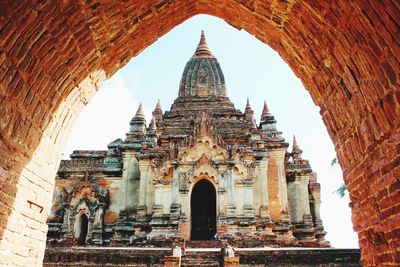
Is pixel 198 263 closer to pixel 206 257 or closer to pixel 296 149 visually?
pixel 206 257

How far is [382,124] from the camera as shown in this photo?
373 cm

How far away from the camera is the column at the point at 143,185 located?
1875cm

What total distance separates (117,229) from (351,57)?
1662cm

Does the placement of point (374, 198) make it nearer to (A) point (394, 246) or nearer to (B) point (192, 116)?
(A) point (394, 246)

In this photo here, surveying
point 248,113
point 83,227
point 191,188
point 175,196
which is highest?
point 248,113

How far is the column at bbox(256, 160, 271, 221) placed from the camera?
18.4 meters

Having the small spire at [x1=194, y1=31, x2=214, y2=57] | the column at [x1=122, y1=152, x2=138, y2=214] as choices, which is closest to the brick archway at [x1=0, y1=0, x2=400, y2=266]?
the column at [x1=122, y1=152, x2=138, y2=214]

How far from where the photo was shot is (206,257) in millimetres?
12500

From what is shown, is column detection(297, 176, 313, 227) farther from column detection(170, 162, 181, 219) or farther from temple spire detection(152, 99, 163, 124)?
temple spire detection(152, 99, 163, 124)

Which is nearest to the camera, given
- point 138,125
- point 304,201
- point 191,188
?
point 191,188

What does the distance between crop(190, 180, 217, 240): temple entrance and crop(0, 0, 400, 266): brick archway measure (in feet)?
47.1

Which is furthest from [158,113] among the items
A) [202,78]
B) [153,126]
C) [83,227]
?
[83,227]

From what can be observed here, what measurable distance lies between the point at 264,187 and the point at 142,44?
14.7m

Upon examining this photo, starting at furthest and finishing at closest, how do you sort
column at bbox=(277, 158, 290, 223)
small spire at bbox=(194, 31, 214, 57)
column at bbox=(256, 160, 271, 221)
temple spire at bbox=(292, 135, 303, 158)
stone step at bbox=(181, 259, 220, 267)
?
small spire at bbox=(194, 31, 214, 57)
temple spire at bbox=(292, 135, 303, 158)
column at bbox=(277, 158, 290, 223)
column at bbox=(256, 160, 271, 221)
stone step at bbox=(181, 259, 220, 267)
